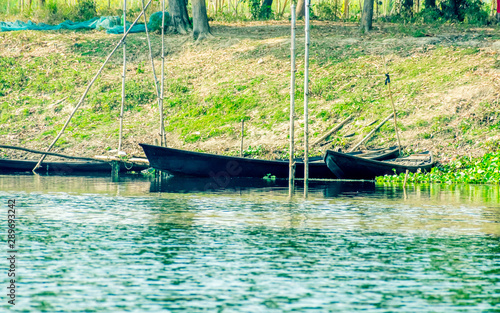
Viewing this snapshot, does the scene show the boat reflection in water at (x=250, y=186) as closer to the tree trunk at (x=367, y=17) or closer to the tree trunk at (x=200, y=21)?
the tree trunk at (x=200, y=21)

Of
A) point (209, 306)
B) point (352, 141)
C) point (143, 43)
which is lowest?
point (209, 306)

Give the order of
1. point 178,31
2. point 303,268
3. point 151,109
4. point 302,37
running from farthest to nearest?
1. point 178,31
2. point 302,37
3. point 151,109
4. point 303,268

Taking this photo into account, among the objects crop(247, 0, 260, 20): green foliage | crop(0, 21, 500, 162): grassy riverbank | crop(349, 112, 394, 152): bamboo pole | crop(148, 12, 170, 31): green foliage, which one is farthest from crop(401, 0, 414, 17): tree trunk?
crop(148, 12, 170, 31): green foliage

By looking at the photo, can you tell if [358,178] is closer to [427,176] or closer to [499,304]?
[427,176]

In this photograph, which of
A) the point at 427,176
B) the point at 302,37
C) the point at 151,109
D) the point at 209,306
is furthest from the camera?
the point at 302,37

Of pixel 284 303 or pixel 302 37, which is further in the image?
pixel 302 37

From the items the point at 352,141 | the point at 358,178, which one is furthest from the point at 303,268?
→ the point at 352,141

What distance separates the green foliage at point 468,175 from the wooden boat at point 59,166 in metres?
8.08

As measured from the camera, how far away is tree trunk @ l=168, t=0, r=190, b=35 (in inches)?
1268

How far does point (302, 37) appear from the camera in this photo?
3075 centimetres

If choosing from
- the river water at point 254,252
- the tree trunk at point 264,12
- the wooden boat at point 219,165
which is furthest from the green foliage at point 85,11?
the river water at point 254,252

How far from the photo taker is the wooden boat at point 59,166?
918 inches

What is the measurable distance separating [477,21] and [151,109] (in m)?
13.2

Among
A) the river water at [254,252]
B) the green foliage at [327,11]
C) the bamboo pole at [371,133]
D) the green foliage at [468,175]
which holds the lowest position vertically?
the river water at [254,252]
